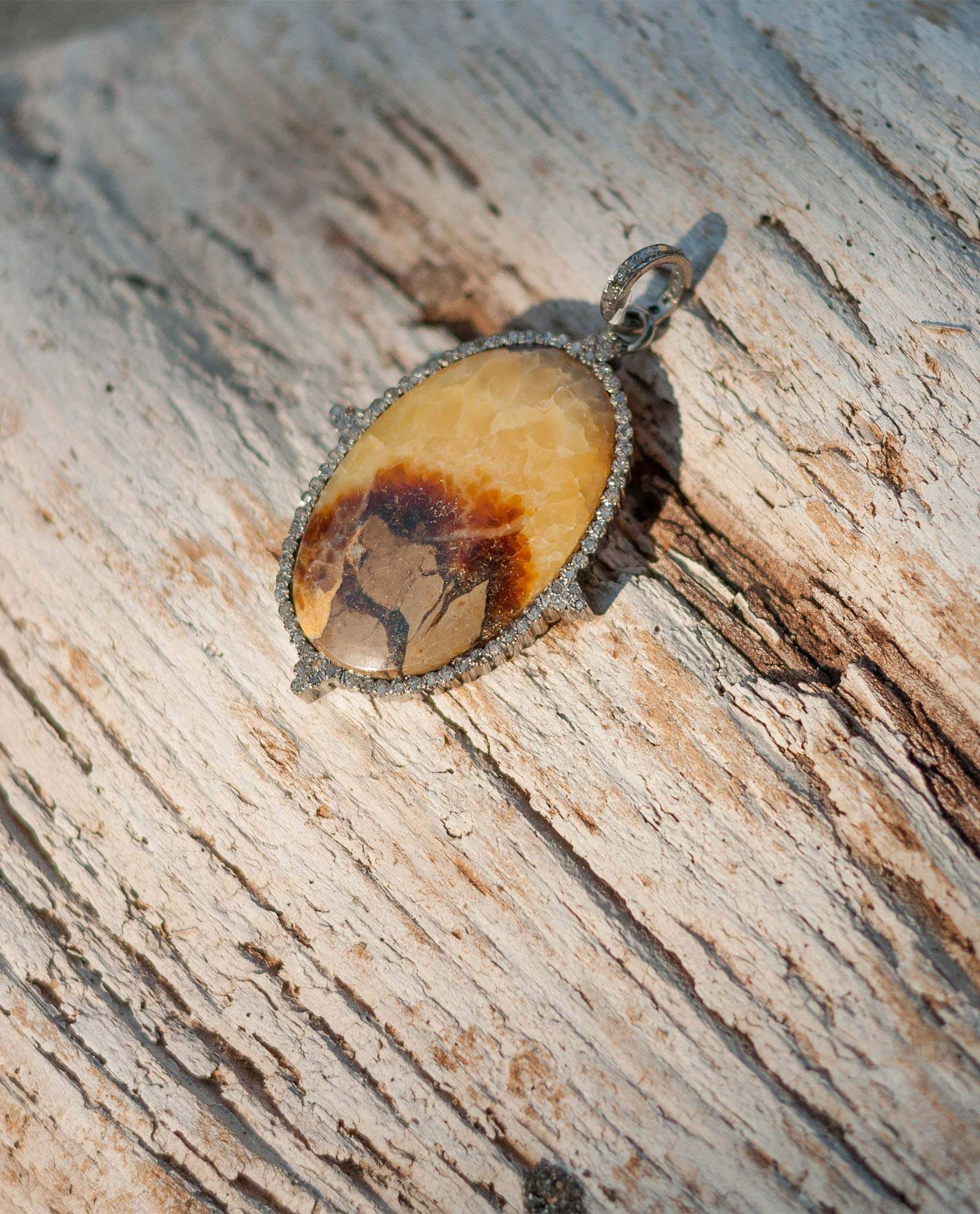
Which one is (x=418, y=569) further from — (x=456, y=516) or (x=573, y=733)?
(x=573, y=733)

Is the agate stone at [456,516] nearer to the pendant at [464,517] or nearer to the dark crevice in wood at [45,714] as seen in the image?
the pendant at [464,517]

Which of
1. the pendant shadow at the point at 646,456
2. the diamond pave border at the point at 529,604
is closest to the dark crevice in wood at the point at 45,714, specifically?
the diamond pave border at the point at 529,604

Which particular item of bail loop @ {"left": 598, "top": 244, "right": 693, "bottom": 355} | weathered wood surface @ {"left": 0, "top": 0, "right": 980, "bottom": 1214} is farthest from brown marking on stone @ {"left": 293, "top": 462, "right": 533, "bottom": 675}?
bail loop @ {"left": 598, "top": 244, "right": 693, "bottom": 355}

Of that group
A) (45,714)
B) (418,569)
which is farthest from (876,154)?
(45,714)

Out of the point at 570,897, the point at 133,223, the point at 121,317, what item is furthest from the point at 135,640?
the point at 133,223

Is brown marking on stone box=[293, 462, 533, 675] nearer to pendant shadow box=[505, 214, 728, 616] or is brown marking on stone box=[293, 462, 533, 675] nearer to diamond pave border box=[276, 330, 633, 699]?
diamond pave border box=[276, 330, 633, 699]
